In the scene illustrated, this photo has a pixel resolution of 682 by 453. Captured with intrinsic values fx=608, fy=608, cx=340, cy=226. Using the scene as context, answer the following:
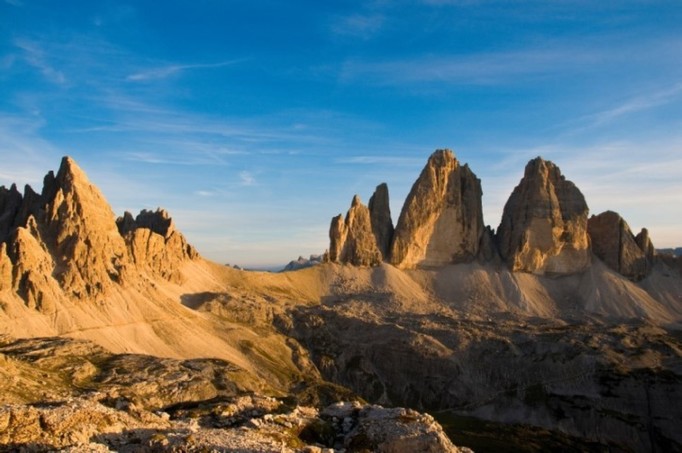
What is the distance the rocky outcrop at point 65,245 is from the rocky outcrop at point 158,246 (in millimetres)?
285

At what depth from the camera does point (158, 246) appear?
6186 inches

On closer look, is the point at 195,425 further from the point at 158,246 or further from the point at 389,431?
the point at 158,246

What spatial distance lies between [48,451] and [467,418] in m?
107

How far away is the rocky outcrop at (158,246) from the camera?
151 m

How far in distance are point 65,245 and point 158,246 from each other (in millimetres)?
31541

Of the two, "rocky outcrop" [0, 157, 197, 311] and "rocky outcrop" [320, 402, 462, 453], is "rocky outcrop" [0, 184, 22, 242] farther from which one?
"rocky outcrop" [320, 402, 462, 453]

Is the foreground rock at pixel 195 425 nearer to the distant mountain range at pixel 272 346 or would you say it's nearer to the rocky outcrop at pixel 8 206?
the distant mountain range at pixel 272 346

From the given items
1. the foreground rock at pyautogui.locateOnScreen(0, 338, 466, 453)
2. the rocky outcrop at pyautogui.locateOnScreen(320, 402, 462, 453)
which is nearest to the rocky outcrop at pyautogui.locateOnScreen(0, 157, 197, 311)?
the foreground rock at pyautogui.locateOnScreen(0, 338, 466, 453)

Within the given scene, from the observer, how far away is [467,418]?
12375 centimetres

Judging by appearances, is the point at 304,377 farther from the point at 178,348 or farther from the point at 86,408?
the point at 86,408

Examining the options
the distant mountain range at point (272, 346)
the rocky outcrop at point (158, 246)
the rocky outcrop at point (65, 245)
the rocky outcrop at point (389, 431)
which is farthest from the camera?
the rocky outcrop at point (158, 246)

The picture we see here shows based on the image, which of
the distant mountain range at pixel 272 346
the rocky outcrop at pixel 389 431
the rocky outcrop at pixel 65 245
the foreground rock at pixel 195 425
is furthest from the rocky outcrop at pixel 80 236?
the rocky outcrop at pixel 389 431

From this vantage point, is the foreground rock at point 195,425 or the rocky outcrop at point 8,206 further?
the rocky outcrop at point 8,206

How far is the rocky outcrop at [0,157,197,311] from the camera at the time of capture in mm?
115625
